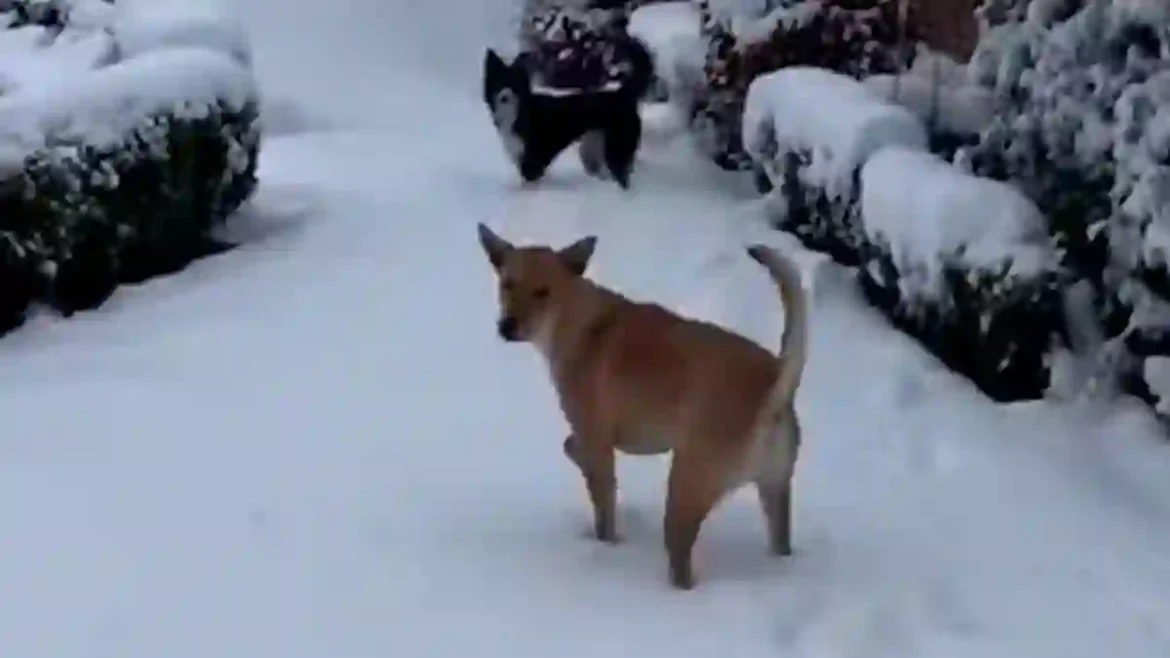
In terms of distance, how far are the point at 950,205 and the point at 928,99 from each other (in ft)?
7.32

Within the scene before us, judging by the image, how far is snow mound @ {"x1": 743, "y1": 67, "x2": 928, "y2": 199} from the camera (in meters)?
7.12

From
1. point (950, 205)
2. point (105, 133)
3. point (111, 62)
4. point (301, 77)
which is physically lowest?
point (301, 77)

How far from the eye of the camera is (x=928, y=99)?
7984 millimetres

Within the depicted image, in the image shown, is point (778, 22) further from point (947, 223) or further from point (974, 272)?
point (974, 272)

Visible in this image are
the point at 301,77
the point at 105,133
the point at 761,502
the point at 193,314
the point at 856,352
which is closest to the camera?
the point at 761,502

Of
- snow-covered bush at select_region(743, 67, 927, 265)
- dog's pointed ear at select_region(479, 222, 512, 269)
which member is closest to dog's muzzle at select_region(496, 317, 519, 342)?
dog's pointed ear at select_region(479, 222, 512, 269)

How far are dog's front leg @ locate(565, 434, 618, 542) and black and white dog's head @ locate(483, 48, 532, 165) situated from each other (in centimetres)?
580

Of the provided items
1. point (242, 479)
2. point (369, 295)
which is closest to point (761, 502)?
point (242, 479)

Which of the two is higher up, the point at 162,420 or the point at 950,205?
the point at 950,205

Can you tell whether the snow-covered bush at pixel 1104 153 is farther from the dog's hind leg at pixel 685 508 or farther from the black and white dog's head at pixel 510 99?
the black and white dog's head at pixel 510 99

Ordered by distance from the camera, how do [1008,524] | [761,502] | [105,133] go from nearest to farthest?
[761,502] → [1008,524] → [105,133]

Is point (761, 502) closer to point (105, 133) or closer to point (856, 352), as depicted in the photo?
point (856, 352)

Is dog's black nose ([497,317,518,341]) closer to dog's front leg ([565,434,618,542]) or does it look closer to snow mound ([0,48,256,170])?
dog's front leg ([565,434,618,542])

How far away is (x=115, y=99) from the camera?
782 cm
